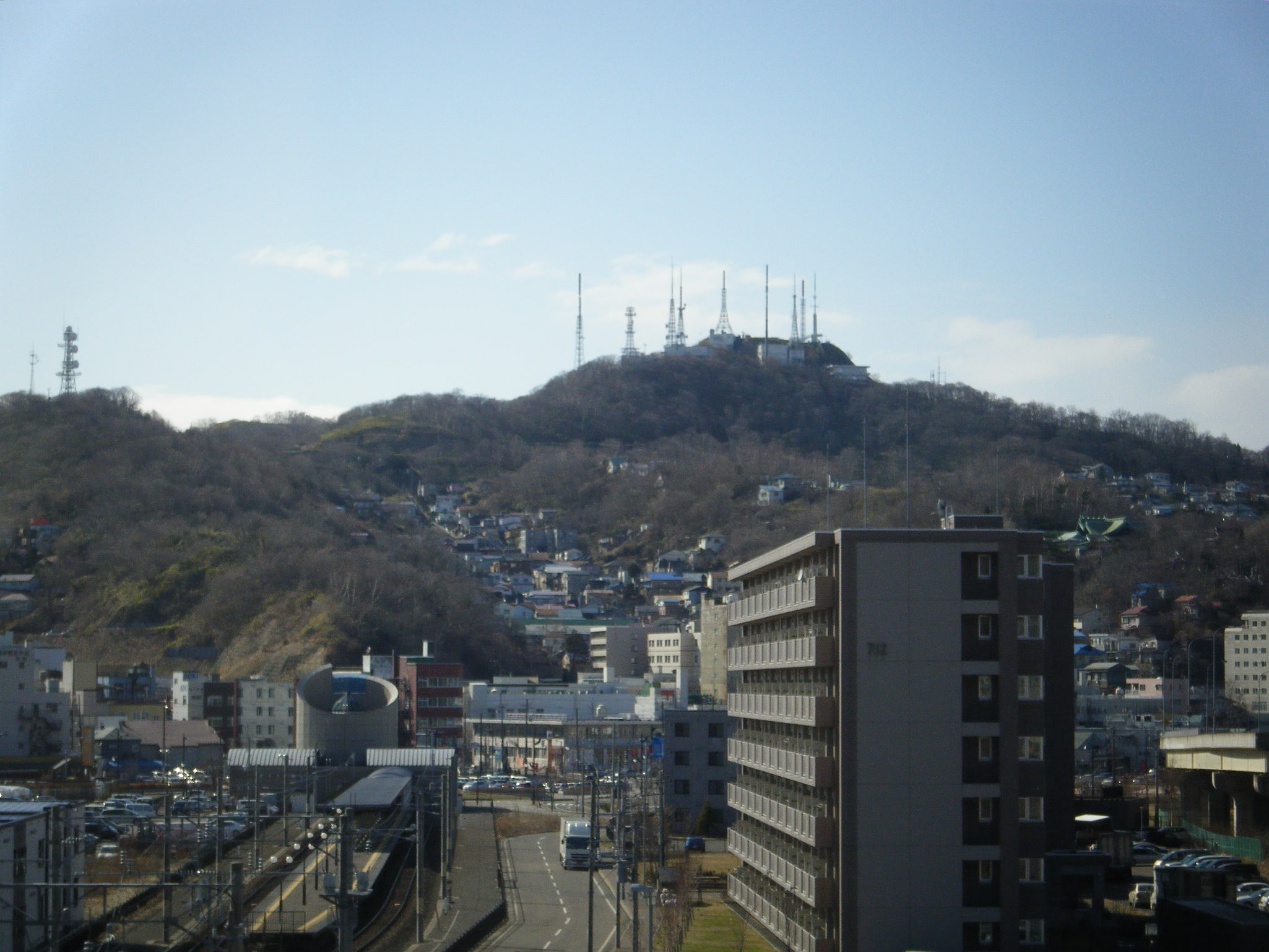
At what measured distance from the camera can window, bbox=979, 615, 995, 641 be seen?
647 inches

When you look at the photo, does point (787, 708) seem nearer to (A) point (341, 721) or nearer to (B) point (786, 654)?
(B) point (786, 654)

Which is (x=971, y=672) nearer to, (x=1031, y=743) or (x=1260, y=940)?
(x=1031, y=743)

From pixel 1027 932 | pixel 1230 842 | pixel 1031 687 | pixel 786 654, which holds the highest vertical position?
pixel 786 654

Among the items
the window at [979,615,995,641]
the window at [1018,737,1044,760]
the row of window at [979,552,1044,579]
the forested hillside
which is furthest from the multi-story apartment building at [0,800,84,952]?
the forested hillside

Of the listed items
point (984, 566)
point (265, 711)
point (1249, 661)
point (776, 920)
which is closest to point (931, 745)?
point (984, 566)

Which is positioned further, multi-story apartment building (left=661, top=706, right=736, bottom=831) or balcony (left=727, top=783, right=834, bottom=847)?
multi-story apartment building (left=661, top=706, right=736, bottom=831)

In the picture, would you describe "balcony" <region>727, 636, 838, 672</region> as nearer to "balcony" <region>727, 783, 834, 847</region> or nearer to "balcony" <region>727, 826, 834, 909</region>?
"balcony" <region>727, 783, 834, 847</region>

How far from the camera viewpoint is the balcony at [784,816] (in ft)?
55.3

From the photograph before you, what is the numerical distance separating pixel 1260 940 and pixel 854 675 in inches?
213

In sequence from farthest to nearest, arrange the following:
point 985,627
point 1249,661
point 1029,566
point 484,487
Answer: point 484,487 < point 1249,661 < point 1029,566 < point 985,627

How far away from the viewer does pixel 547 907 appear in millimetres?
23297

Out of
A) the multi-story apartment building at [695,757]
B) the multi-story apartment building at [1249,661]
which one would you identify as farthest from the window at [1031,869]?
the multi-story apartment building at [1249,661]

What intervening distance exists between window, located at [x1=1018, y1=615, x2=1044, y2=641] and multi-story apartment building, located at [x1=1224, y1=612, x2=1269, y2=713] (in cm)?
4852

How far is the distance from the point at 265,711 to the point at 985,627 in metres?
39.9
